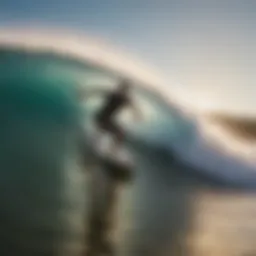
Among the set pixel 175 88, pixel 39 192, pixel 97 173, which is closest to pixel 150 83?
pixel 175 88

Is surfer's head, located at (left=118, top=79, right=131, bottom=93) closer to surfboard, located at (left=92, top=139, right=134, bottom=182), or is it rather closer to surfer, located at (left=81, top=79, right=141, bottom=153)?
surfer, located at (left=81, top=79, right=141, bottom=153)

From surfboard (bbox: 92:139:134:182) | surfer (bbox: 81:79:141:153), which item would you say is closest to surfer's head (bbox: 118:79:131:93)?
surfer (bbox: 81:79:141:153)

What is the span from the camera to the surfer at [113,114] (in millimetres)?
1409

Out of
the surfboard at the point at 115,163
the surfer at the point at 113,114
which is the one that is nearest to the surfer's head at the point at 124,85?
the surfer at the point at 113,114

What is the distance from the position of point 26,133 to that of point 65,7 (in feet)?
0.90

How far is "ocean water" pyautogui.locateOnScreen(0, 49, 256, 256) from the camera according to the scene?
54.8 inches

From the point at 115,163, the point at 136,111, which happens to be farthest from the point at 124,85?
the point at 115,163

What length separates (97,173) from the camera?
1.41 metres

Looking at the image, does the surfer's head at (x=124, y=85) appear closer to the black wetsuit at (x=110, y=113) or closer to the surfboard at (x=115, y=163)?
the black wetsuit at (x=110, y=113)

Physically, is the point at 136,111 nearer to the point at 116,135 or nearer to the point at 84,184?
the point at 116,135

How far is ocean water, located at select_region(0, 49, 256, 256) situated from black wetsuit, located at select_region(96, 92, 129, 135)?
21 millimetres

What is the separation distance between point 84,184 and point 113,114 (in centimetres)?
16

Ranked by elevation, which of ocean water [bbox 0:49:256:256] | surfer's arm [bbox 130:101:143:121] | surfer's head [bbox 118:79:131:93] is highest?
surfer's head [bbox 118:79:131:93]

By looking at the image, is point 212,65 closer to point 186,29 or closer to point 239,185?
point 186,29
